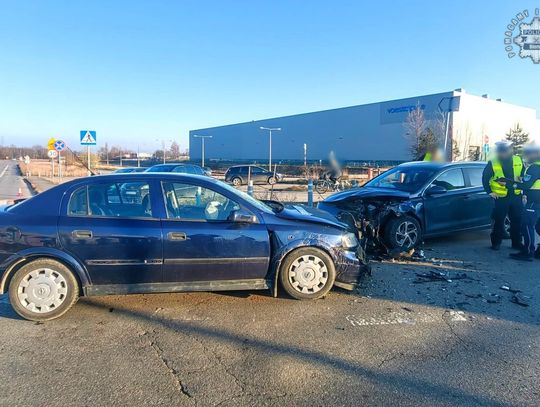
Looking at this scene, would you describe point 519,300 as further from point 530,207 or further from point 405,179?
point 405,179

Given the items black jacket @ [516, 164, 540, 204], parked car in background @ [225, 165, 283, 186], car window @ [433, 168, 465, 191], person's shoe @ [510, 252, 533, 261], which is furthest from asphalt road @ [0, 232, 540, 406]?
parked car in background @ [225, 165, 283, 186]

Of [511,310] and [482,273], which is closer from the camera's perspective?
[511,310]

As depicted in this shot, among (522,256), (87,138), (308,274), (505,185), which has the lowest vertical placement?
(522,256)

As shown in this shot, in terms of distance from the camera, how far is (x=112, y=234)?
156 inches

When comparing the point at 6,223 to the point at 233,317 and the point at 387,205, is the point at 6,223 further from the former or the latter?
the point at 387,205

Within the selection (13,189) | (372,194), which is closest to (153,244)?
(372,194)

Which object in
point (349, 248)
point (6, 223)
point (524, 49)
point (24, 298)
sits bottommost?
point (24, 298)

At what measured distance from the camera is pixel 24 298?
12.8 feet

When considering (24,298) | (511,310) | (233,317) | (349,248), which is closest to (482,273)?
(511,310)

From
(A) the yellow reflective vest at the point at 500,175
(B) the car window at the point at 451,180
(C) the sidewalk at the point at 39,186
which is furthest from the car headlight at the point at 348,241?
(C) the sidewalk at the point at 39,186

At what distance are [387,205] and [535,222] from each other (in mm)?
2243

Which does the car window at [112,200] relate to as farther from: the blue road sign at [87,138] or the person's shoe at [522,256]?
the blue road sign at [87,138]

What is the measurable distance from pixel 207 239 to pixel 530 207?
522 centimetres

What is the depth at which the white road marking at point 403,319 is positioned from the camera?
3889 millimetres
